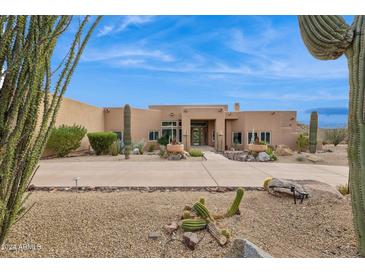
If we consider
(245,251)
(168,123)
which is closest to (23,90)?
(245,251)

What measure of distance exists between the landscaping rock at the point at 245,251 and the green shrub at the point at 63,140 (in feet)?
37.5

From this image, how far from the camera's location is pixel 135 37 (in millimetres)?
4578

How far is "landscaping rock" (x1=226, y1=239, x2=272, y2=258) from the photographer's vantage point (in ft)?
7.62

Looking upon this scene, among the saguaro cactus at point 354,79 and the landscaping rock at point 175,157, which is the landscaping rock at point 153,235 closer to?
the saguaro cactus at point 354,79

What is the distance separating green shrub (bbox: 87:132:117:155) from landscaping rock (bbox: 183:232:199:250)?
38.6 feet

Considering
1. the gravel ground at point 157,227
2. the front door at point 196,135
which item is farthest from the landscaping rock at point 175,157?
the front door at point 196,135

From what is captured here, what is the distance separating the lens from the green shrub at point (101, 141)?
13.5 m

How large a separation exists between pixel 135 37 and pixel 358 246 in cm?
501

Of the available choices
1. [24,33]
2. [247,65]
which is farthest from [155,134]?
[24,33]

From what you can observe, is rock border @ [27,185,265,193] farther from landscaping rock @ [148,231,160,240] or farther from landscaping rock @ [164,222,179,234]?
landscaping rock @ [148,231,160,240]

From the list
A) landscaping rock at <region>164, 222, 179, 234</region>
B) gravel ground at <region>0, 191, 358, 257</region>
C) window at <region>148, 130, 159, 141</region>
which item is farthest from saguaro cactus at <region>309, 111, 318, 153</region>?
landscaping rock at <region>164, 222, 179, 234</region>

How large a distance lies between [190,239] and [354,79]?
2.75 meters

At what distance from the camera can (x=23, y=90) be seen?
7.19ft
